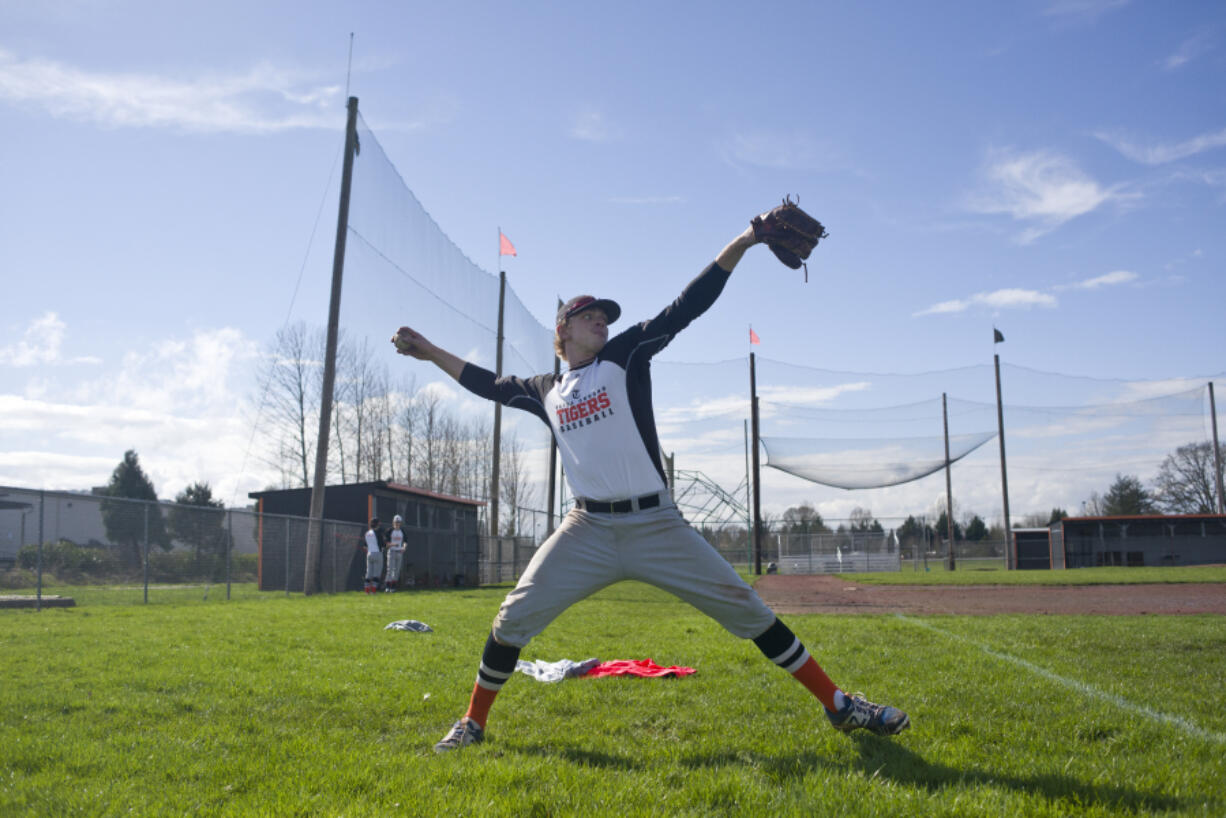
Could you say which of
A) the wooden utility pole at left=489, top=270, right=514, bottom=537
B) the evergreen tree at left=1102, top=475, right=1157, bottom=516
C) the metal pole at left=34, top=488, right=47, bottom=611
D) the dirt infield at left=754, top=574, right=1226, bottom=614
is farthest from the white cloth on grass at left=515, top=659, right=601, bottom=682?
the evergreen tree at left=1102, top=475, right=1157, bottom=516

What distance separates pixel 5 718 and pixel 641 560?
128 inches

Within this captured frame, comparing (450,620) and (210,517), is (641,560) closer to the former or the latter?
(450,620)

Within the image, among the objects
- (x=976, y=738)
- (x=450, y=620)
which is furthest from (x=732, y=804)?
(x=450, y=620)

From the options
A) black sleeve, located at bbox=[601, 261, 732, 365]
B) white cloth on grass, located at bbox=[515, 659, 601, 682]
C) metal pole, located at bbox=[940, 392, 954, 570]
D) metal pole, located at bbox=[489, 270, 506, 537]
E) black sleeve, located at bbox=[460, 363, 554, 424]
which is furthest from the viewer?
metal pole, located at bbox=[940, 392, 954, 570]

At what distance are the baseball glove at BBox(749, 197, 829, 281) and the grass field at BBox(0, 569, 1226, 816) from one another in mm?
2191

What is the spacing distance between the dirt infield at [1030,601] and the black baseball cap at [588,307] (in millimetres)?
8543

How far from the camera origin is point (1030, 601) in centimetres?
1334

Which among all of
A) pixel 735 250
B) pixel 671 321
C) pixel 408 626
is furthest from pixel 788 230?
pixel 408 626

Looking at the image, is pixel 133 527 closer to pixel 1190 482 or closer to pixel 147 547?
pixel 147 547

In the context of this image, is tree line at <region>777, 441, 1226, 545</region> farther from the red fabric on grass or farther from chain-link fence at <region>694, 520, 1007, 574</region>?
the red fabric on grass

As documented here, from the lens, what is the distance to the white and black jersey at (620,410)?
3766 mm

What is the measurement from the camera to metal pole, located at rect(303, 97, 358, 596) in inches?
643

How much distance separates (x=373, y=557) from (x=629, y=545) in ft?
51.8

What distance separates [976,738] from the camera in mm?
3648
